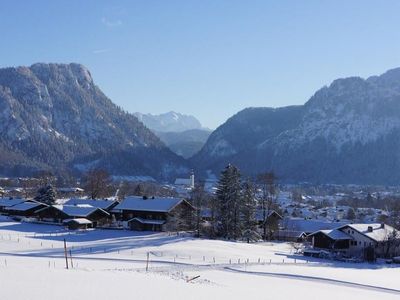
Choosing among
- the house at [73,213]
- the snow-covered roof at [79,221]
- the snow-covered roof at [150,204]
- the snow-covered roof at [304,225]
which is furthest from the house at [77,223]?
the snow-covered roof at [304,225]

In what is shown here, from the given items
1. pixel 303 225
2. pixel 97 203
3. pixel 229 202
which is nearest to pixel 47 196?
pixel 97 203

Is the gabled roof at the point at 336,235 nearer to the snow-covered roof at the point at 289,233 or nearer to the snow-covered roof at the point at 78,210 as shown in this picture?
the snow-covered roof at the point at 289,233

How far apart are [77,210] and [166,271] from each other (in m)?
48.9

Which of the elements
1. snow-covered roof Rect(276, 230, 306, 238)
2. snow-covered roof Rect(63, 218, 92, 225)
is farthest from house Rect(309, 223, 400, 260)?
snow-covered roof Rect(63, 218, 92, 225)

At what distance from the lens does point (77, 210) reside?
93.4 metres

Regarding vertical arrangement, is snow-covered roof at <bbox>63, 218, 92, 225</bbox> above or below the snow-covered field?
above

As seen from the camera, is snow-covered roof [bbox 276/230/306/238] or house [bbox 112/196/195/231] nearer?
house [bbox 112/196/195/231]

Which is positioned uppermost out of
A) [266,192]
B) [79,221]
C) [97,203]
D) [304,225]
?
[266,192]

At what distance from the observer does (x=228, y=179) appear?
256 ft

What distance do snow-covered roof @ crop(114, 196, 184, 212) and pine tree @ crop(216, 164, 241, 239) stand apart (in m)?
11.8

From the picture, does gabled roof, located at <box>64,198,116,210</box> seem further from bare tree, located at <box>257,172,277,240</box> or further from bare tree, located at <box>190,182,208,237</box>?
bare tree, located at <box>257,172,277,240</box>

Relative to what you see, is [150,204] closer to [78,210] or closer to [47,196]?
[78,210]

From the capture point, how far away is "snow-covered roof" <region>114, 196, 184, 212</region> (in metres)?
88.1

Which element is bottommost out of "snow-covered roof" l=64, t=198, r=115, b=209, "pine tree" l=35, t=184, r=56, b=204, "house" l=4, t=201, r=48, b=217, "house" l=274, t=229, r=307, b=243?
"house" l=274, t=229, r=307, b=243
